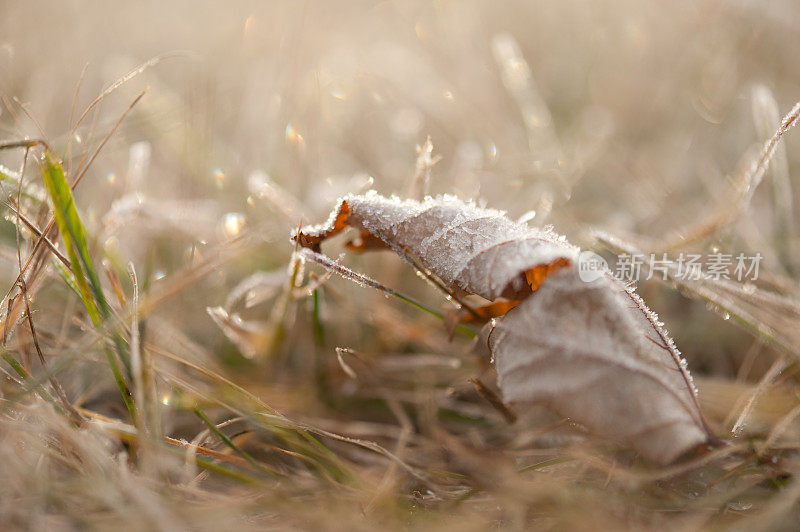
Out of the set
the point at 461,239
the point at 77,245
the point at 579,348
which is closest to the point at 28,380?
the point at 77,245

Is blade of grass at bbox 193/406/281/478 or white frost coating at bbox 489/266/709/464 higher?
white frost coating at bbox 489/266/709/464

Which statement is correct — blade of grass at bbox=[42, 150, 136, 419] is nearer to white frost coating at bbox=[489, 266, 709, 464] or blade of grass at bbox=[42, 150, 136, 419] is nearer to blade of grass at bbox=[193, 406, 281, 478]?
blade of grass at bbox=[193, 406, 281, 478]

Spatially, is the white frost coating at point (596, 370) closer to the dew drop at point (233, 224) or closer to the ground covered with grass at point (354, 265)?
the ground covered with grass at point (354, 265)

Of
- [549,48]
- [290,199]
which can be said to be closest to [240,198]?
[290,199]

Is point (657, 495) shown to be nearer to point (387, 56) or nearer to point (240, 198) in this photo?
point (240, 198)

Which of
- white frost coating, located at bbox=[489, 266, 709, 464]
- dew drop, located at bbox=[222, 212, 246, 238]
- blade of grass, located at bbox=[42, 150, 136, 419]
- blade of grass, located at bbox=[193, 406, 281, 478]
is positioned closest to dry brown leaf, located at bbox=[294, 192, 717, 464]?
white frost coating, located at bbox=[489, 266, 709, 464]
